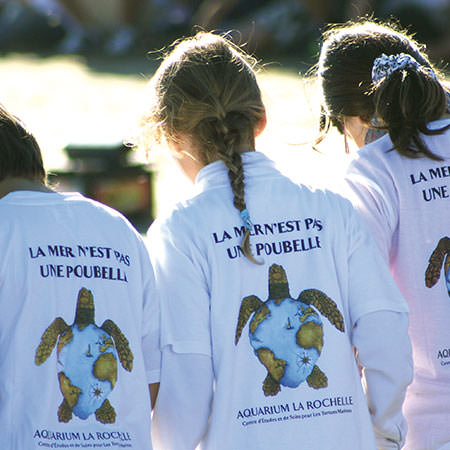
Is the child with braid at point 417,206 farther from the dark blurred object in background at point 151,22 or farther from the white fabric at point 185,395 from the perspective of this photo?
the dark blurred object in background at point 151,22

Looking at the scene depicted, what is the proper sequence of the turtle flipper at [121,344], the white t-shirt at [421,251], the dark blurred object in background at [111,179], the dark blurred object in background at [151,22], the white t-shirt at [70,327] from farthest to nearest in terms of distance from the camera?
the dark blurred object in background at [151,22], the dark blurred object in background at [111,179], the white t-shirt at [421,251], the turtle flipper at [121,344], the white t-shirt at [70,327]

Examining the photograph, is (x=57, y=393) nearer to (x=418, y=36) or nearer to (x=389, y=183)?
(x=389, y=183)

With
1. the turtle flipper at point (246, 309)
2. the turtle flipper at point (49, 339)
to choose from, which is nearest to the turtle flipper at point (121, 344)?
the turtle flipper at point (49, 339)

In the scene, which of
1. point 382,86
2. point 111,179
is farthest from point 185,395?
point 111,179

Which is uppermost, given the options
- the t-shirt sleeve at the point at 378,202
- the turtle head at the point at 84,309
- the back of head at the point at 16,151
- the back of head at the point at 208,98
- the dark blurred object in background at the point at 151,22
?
the dark blurred object in background at the point at 151,22

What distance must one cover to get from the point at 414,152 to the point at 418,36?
14199 millimetres

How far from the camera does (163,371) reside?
1.98 m

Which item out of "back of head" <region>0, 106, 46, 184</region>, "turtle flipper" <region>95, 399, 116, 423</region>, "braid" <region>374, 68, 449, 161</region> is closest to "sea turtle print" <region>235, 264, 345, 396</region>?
"turtle flipper" <region>95, 399, 116, 423</region>

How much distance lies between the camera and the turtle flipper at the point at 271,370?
6.27 feet

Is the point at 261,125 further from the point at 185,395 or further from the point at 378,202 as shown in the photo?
the point at 185,395

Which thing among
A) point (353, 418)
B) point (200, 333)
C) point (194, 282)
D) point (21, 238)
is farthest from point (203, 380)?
point (21, 238)

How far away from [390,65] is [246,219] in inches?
25.2

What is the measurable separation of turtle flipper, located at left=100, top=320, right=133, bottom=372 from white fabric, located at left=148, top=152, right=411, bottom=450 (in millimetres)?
96

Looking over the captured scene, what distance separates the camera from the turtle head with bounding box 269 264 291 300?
1951mm
